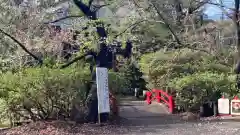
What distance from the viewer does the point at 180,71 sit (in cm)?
1652

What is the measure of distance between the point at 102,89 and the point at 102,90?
1.2 inches

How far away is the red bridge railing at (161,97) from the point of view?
15294mm

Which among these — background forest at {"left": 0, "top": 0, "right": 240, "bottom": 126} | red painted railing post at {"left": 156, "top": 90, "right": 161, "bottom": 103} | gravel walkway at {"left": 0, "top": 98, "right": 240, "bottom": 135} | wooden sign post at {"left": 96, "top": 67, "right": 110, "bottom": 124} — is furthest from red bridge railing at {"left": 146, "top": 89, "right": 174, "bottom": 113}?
wooden sign post at {"left": 96, "top": 67, "right": 110, "bottom": 124}

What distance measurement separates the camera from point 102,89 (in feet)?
39.0

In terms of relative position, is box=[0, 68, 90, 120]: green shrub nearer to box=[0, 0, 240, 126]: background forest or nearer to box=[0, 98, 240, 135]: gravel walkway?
box=[0, 0, 240, 126]: background forest

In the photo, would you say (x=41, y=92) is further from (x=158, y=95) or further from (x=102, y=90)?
(x=158, y=95)

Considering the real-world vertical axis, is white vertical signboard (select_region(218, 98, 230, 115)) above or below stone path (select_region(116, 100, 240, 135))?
above

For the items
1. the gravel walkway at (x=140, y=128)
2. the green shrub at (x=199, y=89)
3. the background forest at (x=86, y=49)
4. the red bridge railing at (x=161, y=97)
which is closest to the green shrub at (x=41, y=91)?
the background forest at (x=86, y=49)

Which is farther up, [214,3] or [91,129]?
[214,3]

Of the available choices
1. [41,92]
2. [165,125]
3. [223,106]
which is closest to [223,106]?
[223,106]

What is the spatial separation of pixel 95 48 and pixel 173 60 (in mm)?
5194

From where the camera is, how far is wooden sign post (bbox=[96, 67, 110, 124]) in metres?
11.8

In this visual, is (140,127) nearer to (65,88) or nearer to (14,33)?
(65,88)

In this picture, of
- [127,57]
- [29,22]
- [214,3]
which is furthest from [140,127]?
[127,57]
